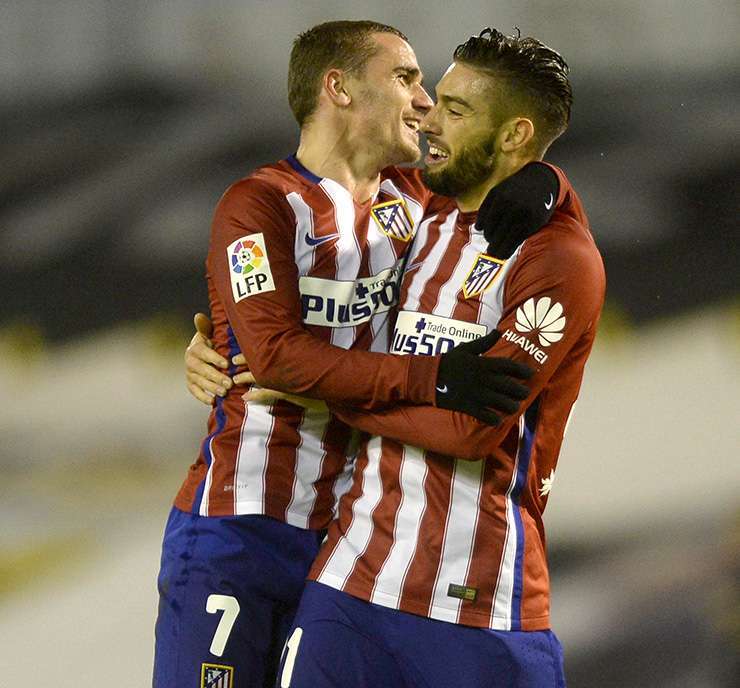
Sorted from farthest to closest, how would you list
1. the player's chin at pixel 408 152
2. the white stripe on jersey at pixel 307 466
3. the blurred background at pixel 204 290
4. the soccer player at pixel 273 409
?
the blurred background at pixel 204 290 → the player's chin at pixel 408 152 → the white stripe on jersey at pixel 307 466 → the soccer player at pixel 273 409

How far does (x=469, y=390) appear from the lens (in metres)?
1.87

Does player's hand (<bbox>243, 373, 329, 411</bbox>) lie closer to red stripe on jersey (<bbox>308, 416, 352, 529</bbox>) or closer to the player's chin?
red stripe on jersey (<bbox>308, 416, 352, 529</bbox>)

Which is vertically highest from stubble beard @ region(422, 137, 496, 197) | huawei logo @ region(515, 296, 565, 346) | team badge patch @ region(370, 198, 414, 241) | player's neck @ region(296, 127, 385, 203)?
player's neck @ region(296, 127, 385, 203)

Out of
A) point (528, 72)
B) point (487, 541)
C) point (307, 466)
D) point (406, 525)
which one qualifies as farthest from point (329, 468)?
point (528, 72)

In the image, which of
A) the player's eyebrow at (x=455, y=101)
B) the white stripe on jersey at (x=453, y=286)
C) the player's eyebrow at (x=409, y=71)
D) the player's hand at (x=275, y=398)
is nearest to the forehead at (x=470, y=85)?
the player's eyebrow at (x=455, y=101)

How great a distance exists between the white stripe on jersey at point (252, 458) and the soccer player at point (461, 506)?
0.57 feet

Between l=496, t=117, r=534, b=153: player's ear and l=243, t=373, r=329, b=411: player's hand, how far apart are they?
58cm

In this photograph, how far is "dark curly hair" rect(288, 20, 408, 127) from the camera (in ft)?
8.31

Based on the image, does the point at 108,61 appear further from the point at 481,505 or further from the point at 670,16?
the point at 481,505

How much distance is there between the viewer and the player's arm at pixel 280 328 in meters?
1.94

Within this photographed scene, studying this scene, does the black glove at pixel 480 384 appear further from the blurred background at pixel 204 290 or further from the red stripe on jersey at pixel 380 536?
the blurred background at pixel 204 290

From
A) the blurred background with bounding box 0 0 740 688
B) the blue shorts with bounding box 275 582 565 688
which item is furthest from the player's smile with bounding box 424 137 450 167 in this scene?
the blurred background with bounding box 0 0 740 688

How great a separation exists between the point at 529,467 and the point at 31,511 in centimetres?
199

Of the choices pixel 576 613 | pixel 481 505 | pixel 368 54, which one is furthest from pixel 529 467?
pixel 576 613
